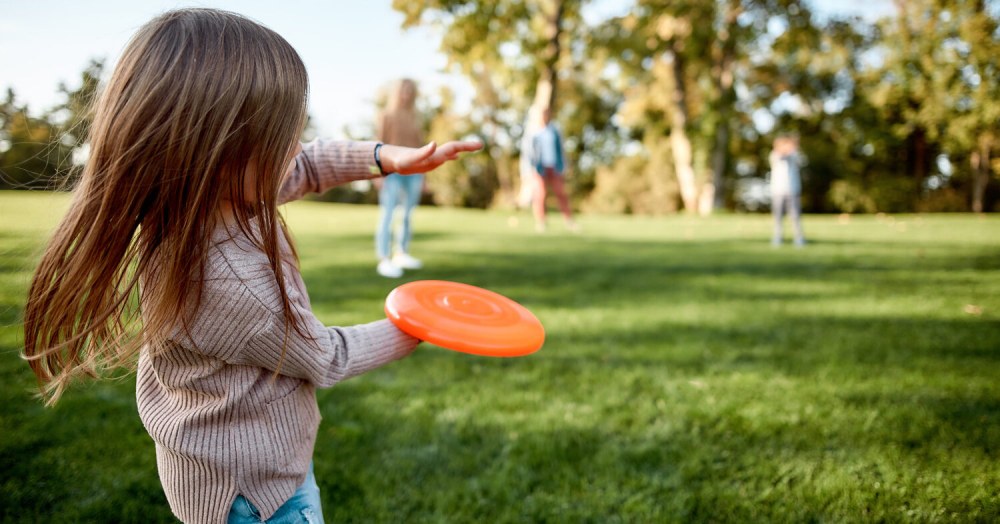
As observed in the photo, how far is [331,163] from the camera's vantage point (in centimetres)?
171

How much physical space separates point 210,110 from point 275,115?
121 millimetres

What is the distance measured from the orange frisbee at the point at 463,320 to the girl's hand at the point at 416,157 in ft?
1.07

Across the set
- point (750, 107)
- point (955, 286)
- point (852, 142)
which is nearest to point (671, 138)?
point (750, 107)

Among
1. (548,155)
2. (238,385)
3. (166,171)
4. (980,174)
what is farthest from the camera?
(980,174)

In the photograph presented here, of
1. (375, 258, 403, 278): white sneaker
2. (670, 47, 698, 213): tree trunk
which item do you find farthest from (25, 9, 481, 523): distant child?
(670, 47, 698, 213): tree trunk

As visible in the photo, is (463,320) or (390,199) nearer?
(463,320)

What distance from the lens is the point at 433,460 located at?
8.28 ft

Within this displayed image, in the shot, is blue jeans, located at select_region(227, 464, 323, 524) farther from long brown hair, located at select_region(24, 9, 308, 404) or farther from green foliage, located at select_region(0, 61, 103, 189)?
green foliage, located at select_region(0, 61, 103, 189)

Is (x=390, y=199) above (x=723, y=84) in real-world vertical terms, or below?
below

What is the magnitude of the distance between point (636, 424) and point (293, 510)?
186 centimetres

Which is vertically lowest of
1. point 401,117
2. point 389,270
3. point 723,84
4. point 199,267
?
point 389,270


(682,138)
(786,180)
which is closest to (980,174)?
(682,138)

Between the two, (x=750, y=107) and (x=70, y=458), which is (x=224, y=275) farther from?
(x=750, y=107)

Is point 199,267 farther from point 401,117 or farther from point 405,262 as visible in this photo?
point 401,117
